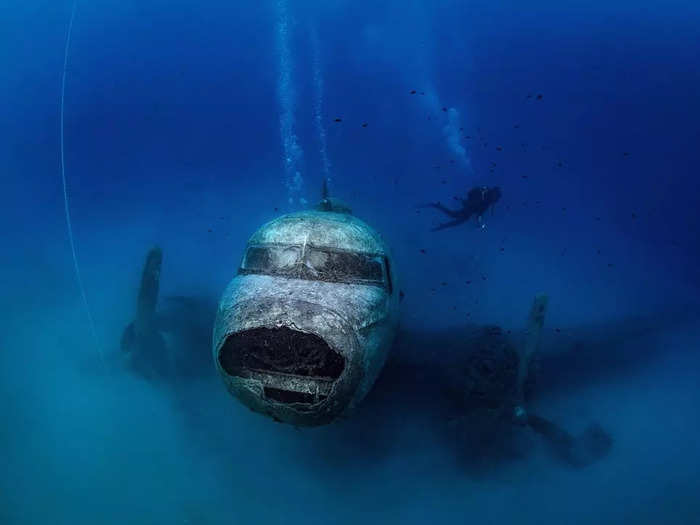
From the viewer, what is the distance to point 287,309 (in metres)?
4.24

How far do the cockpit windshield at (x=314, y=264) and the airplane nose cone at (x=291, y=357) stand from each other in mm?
741

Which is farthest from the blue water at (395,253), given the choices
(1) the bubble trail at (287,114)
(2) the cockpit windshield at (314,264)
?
(2) the cockpit windshield at (314,264)

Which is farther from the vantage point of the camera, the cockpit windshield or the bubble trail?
the bubble trail

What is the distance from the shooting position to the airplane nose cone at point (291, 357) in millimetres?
4172

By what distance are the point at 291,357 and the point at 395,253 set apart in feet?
26.8

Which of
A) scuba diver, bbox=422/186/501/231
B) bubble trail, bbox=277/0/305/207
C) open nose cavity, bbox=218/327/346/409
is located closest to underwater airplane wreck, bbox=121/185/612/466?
open nose cavity, bbox=218/327/346/409

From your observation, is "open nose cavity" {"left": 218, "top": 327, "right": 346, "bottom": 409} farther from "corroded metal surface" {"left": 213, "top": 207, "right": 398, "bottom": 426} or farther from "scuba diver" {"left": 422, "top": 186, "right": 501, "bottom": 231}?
"scuba diver" {"left": 422, "top": 186, "right": 501, "bottom": 231}

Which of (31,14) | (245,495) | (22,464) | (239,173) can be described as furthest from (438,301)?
(31,14)

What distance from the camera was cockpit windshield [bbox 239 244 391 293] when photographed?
5.06m

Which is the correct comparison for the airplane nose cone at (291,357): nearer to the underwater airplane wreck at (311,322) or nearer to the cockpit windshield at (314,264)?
the underwater airplane wreck at (311,322)

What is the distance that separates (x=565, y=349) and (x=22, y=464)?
15.4 metres

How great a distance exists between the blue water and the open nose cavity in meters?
5.99

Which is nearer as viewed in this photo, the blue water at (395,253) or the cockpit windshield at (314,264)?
the cockpit windshield at (314,264)

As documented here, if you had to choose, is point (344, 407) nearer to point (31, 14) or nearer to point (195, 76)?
point (195, 76)
